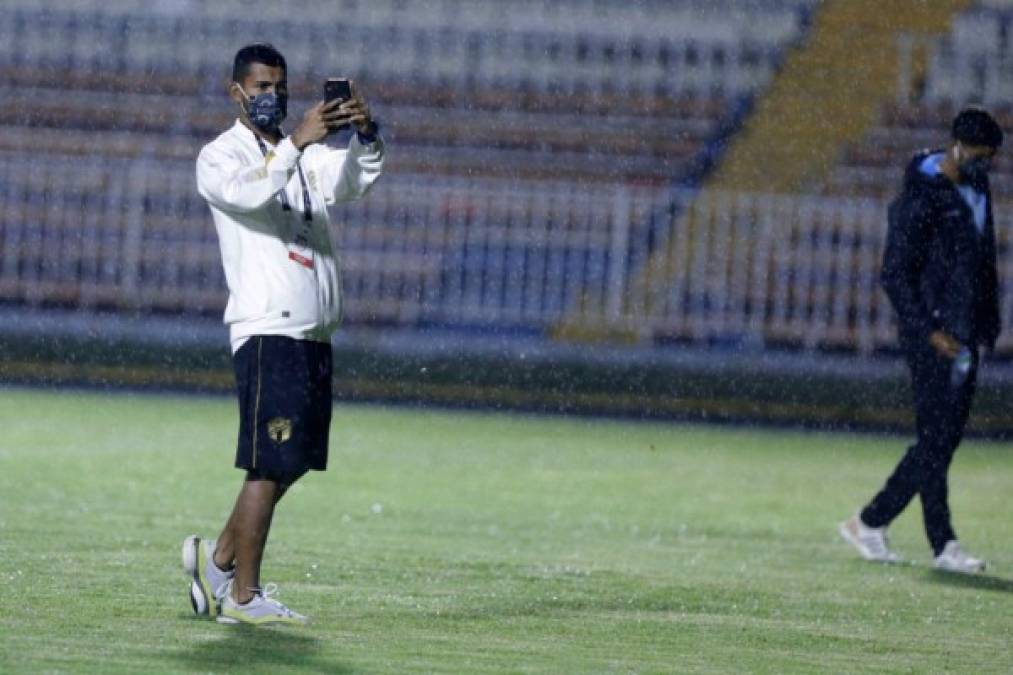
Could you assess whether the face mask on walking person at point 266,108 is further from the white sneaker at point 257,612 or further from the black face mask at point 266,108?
the white sneaker at point 257,612

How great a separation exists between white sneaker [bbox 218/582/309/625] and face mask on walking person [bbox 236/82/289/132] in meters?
1.23

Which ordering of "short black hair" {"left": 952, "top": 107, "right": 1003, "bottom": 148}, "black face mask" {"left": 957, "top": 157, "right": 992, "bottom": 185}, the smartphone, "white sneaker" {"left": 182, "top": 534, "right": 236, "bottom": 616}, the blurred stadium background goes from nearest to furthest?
the smartphone < "white sneaker" {"left": 182, "top": 534, "right": 236, "bottom": 616} < "short black hair" {"left": 952, "top": 107, "right": 1003, "bottom": 148} < "black face mask" {"left": 957, "top": 157, "right": 992, "bottom": 185} < the blurred stadium background

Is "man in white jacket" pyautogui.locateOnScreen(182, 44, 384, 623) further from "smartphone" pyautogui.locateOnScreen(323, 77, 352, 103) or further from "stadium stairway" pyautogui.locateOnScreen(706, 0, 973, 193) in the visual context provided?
"stadium stairway" pyautogui.locateOnScreen(706, 0, 973, 193)

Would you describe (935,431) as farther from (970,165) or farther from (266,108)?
(266,108)

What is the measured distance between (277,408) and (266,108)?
0.78 metres

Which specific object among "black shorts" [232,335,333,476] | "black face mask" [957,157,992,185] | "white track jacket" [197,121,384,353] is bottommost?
"black shorts" [232,335,333,476]

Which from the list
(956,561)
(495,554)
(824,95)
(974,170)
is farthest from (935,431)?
(824,95)

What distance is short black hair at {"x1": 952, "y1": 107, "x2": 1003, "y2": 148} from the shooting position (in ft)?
24.6

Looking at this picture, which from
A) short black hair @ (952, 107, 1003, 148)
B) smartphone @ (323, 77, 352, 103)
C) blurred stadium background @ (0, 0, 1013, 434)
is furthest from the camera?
blurred stadium background @ (0, 0, 1013, 434)

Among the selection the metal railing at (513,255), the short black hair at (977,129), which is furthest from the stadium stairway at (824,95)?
the short black hair at (977,129)

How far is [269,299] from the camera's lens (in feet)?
18.1

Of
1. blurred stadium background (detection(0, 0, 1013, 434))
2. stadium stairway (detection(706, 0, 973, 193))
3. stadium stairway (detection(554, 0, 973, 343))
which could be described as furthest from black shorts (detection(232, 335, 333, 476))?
stadium stairway (detection(706, 0, 973, 193))

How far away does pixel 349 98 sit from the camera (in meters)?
5.37

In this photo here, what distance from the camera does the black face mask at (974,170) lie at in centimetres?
760
